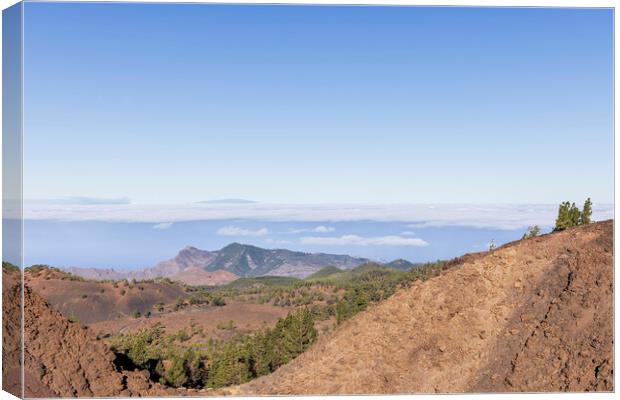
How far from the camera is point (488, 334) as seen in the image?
1628cm

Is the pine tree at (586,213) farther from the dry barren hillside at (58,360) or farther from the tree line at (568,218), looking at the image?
the dry barren hillside at (58,360)

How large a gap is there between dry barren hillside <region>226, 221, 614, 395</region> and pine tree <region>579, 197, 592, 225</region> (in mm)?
335

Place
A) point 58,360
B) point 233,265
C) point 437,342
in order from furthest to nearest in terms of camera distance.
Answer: point 233,265, point 437,342, point 58,360

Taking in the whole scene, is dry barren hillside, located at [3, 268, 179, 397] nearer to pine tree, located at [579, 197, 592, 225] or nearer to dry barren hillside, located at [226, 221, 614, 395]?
dry barren hillside, located at [226, 221, 614, 395]

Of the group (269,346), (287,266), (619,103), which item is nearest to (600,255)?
(619,103)

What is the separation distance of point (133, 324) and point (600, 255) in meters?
23.8

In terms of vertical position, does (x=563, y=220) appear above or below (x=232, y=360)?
above

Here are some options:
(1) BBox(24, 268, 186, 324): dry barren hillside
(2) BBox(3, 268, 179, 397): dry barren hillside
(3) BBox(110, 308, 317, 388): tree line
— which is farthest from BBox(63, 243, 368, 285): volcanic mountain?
(2) BBox(3, 268, 179, 397): dry barren hillside

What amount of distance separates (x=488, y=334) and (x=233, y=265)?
71.0 ft

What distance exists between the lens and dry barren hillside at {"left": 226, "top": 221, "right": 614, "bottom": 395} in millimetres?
15359

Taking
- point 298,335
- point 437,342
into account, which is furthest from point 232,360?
point 437,342

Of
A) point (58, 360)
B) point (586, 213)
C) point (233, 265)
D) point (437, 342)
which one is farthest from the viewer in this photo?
point (233, 265)

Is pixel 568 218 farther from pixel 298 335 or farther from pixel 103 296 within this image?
pixel 103 296

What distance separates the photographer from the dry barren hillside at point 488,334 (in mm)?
15359
